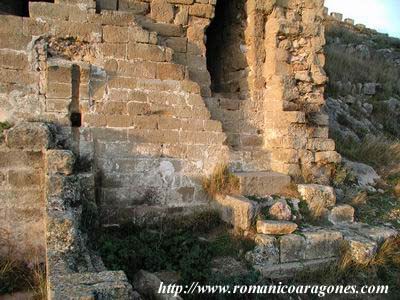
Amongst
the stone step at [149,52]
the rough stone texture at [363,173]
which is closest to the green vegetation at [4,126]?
the stone step at [149,52]

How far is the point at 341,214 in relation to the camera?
5.74 metres

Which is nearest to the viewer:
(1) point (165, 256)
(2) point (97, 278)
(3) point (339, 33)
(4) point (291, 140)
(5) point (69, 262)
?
(2) point (97, 278)

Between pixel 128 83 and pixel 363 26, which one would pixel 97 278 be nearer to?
pixel 128 83

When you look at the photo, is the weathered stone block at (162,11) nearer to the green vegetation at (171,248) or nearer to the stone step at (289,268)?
the green vegetation at (171,248)

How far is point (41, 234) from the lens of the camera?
4652mm

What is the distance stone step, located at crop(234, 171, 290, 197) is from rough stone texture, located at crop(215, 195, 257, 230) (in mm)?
298

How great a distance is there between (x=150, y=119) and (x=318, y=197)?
8.80 ft

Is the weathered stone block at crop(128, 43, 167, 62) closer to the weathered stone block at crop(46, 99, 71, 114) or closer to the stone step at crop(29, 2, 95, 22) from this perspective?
the stone step at crop(29, 2, 95, 22)

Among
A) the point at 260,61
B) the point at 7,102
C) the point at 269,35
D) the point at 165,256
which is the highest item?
the point at 269,35

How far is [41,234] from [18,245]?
0.27 meters

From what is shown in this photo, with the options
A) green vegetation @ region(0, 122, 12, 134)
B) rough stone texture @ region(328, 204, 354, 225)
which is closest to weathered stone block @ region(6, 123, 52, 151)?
green vegetation @ region(0, 122, 12, 134)

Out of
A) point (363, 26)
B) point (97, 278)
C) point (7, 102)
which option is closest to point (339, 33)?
point (363, 26)

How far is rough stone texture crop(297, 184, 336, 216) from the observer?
5602 mm

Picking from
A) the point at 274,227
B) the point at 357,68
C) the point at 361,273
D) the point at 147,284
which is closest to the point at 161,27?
the point at 274,227
